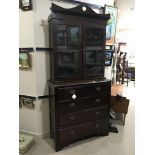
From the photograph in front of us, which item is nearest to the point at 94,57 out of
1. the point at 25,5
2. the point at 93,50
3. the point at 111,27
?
the point at 93,50

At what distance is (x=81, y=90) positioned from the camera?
261cm

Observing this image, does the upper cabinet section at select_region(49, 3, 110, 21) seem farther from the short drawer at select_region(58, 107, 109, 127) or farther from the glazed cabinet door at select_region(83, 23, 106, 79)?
the short drawer at select_region(58, 107, 109, 127)

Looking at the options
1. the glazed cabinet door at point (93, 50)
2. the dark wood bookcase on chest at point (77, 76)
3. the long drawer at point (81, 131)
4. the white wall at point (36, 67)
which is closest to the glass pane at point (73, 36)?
the dark wood bookcase on chest at point (77, 76)

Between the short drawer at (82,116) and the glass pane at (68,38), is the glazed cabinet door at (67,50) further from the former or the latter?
the short drawer at (82,116)

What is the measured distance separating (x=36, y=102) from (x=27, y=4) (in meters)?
1.45

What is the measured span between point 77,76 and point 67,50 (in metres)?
0.41

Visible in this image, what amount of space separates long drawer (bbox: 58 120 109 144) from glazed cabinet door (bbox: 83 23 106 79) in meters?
0.75

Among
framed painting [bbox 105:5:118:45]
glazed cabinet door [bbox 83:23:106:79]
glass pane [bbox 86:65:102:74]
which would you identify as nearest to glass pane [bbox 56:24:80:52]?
glazed cabinet door [bbox 83:23:106:79]

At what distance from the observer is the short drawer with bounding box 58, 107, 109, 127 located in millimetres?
2533

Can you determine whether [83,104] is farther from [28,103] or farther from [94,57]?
[28,103]
